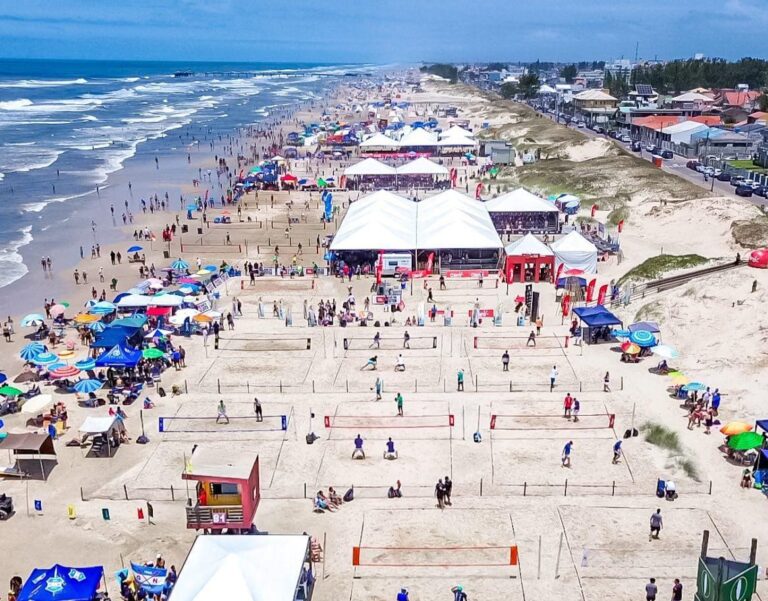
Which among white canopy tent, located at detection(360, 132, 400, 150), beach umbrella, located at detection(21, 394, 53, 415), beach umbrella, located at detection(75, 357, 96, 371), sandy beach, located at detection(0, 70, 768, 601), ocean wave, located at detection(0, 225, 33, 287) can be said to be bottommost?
sandy beach, located at detection(0, 70, 768, 601)

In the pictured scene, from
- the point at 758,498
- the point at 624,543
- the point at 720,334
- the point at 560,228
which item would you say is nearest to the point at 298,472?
the point at 624,543

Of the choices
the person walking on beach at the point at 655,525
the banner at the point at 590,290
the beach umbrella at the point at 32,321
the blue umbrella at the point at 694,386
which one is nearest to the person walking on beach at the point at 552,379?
the blue umbrella at the point at 694,386

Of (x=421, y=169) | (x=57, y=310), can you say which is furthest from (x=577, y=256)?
(x=421, y=169)

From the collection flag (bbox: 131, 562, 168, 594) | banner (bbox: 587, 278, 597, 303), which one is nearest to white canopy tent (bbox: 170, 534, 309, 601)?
flag (bbox: 131, 562, 168, 594)

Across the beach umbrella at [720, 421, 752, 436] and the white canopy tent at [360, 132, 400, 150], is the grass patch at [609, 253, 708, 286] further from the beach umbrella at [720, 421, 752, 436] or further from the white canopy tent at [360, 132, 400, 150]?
the white canopy tent at [360, 132, 400, 150]

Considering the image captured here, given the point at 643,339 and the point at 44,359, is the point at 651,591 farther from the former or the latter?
the point at 44,359

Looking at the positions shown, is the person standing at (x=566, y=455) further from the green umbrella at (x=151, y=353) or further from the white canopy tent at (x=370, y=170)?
the white canopy tent at (x=370, y=170)
